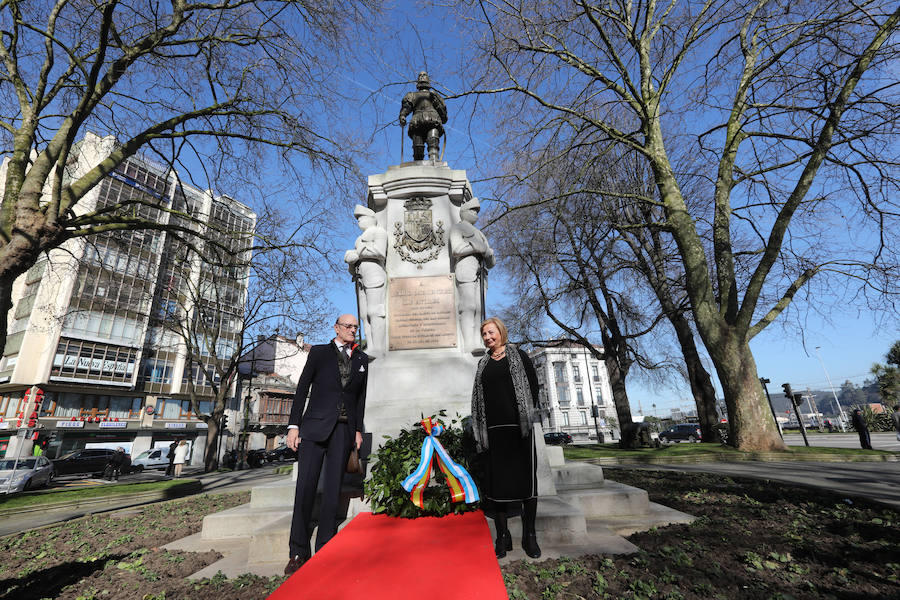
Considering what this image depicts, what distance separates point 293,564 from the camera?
10.3ft

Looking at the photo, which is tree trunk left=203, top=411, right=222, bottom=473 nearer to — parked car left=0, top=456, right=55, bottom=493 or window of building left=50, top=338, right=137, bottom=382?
parked car left=0, top=456, right=55, bottom=493

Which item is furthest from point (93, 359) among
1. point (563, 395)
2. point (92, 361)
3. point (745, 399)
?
point (563, 395)

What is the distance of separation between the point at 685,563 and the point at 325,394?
3.12 m

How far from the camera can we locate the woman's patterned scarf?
10.5ft

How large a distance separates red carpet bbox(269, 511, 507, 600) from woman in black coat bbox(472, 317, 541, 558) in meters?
0.32

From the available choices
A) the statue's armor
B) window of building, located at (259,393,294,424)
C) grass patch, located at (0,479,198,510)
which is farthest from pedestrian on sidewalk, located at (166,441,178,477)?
window of building, located at (259,393,294,424)

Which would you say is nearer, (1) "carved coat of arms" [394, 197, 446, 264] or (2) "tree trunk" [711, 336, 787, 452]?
(1) "carved coat of arms" [394, 197, 446, 264]

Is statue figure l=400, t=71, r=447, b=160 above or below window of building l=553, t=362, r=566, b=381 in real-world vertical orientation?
below

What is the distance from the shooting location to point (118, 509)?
8.15m

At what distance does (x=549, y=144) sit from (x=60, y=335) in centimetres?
3908

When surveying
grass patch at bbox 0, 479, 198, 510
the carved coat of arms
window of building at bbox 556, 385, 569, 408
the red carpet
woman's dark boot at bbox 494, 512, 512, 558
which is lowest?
grass patch at bbox 0, 479, 198, 510

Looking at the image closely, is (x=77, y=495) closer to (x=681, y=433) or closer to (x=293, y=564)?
(x=293, y=564)

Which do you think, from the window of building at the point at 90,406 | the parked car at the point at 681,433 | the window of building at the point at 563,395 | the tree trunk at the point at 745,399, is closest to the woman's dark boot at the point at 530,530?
the tree trunk at the point at 745,399

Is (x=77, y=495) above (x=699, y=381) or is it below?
below
